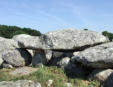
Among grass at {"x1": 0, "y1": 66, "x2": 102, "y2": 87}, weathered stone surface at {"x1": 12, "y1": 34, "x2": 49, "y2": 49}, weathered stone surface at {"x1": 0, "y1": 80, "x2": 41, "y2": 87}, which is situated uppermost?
weathered stone surface at {"x1": 12, "y1": 34, "x2": 49, "y2": 49}

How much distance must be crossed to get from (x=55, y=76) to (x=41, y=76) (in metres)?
0.67

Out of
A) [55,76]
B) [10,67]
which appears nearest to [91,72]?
[55,76]

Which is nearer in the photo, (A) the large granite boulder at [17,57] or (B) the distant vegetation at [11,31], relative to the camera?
(A) the large granite boulder at [17,57]

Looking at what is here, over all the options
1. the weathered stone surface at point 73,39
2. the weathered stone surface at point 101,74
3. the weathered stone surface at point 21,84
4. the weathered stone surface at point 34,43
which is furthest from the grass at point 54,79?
the weathered stone surface at point 34,43

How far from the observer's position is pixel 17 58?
15508 mm

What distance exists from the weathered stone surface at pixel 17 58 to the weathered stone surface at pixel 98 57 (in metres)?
3.38

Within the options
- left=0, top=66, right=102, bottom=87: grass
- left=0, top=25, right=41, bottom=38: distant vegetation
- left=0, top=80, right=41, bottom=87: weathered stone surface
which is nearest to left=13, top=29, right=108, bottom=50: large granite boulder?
left=0, top=66, right=102, bottom=87: grass

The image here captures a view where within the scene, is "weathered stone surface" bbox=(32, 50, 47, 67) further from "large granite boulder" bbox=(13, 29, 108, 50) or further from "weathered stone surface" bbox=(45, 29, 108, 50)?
"weathered stone surface" bbox=(45, 29, 108, 50)

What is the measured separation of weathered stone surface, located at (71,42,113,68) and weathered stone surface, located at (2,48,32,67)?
133 inches

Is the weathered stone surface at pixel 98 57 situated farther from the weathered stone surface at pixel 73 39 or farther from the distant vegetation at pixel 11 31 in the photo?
the distant vegetation at pixel 11 31

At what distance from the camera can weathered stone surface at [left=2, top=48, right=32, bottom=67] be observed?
15445 millimetres

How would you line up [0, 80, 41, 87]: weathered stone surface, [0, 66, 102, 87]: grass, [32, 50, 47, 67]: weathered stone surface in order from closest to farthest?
[0, 80, 41, 87]: weathered stone surface, [0, 66, 102, 87]: grass, [32, 50, 47, 67]: weathered stone surface

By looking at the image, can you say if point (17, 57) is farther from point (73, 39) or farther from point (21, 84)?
point (21, 84)

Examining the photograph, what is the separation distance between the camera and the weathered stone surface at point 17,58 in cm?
1545
